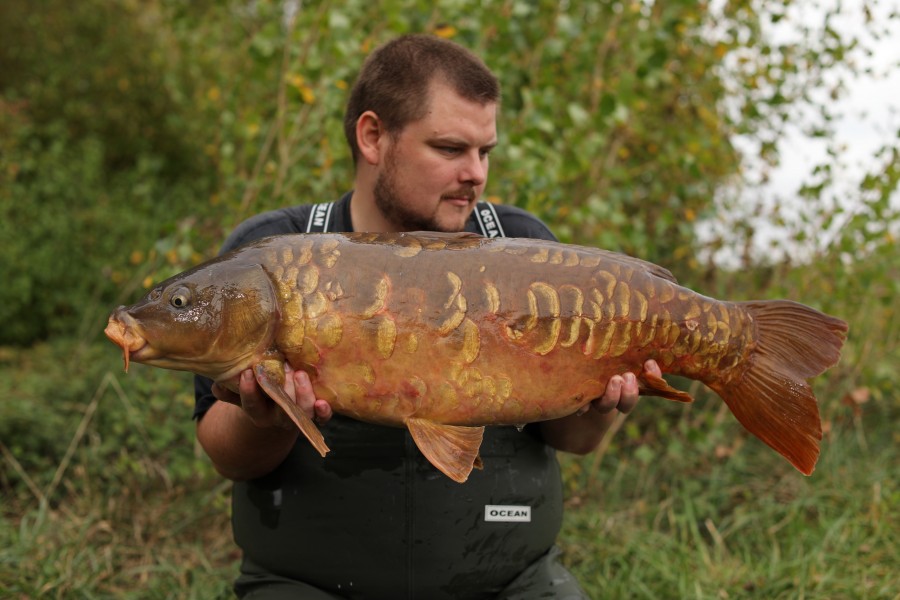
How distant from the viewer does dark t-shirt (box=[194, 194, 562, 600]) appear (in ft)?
6.82

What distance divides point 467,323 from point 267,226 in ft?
2.64

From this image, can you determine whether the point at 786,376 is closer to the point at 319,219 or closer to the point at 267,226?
the point at 319,219

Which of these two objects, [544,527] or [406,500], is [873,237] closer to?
[544,527]

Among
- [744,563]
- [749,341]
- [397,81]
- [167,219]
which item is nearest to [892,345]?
[744,563]

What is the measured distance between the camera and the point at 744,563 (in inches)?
125

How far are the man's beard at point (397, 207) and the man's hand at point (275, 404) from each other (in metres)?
0.65

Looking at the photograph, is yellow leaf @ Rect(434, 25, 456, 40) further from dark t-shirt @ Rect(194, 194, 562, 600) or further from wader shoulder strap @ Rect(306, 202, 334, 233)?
dark t-shirt @ Rect(194, 194, 562, 600)

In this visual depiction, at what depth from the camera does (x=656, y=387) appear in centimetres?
188

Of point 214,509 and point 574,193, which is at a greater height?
point 574,193

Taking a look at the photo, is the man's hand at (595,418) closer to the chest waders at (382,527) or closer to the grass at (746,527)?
the chest waders at (382,527)

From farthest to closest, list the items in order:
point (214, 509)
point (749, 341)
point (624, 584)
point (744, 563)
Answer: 1. point (214, 509)
2. point (744, 563)
3. point (624, 584)
4. point (749, 341)

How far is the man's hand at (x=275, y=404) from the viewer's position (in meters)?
1.69

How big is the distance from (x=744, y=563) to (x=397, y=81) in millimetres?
2046

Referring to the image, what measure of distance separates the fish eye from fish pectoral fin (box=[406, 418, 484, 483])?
0.46 meters
